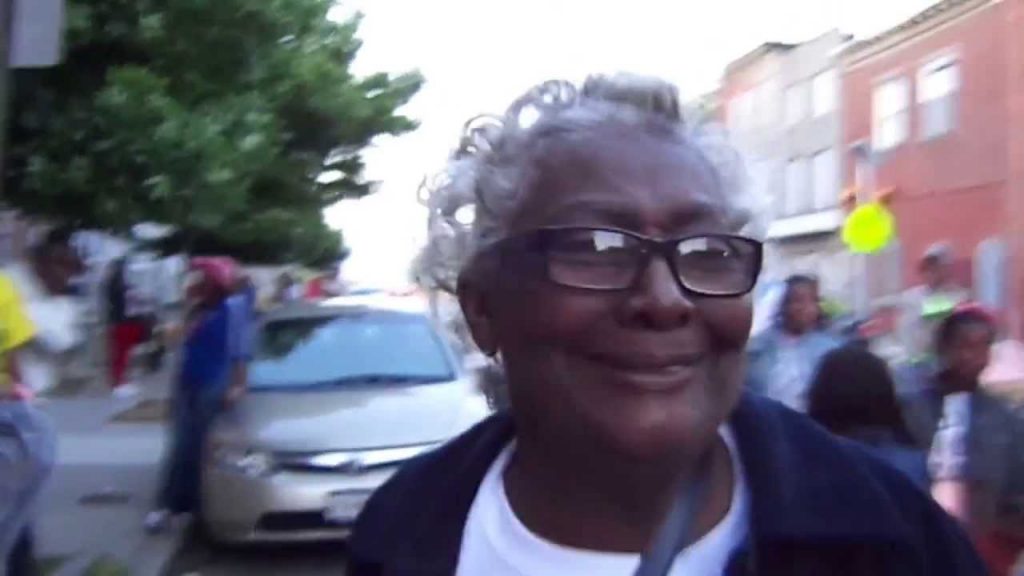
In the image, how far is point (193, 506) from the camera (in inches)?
384

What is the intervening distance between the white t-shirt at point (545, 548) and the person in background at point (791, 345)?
5.26 metres

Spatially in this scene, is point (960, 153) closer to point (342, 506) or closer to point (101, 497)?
point (101, 497)

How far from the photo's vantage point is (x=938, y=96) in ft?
96.7

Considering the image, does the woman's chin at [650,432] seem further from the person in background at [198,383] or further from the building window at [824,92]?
the building window at [824,92]

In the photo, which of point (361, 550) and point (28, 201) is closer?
point (361, 550)

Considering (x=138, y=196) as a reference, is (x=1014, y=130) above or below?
above

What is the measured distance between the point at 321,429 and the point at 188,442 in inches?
39.9

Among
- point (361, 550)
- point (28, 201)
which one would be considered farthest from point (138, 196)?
point (361, 550)

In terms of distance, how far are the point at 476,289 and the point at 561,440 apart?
0.26m

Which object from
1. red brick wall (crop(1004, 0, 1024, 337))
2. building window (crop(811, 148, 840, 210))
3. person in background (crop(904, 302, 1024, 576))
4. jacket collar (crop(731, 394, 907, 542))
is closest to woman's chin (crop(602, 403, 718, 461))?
jacket collar (crop(731, 394, 907, 542))

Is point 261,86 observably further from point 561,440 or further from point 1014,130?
point 1014,130

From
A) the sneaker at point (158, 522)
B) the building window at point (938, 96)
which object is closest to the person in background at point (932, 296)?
the sneaker at point (158, 522)

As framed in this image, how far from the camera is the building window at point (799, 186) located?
37781 millimetres

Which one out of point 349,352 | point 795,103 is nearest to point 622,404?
point 349,352
